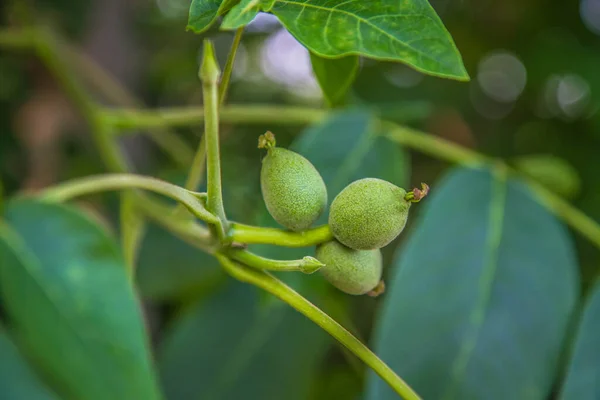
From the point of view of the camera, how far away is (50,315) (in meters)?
0.66

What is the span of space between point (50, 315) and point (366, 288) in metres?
0.38

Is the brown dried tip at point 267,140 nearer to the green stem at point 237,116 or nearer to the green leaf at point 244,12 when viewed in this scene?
the green leaf at point 244,12

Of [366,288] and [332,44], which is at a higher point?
[332,44]

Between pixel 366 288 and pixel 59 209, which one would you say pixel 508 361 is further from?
pixel 59 209

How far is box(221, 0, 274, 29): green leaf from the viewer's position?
0.41 meters

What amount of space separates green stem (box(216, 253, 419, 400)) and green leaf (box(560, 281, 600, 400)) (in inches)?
12.3

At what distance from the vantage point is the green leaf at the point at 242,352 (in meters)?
0.97

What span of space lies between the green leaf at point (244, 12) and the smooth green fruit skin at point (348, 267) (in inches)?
6.4

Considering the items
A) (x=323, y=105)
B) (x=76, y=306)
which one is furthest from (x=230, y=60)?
(x=323, y=105)


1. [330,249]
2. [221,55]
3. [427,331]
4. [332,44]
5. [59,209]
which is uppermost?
[332,44]

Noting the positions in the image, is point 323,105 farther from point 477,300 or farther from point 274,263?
point 274,263

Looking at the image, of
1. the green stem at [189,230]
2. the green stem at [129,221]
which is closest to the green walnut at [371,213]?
the green stem at [189,230]

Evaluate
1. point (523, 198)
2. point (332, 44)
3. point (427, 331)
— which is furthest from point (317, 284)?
point (332, 44)

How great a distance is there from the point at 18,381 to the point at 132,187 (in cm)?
28
